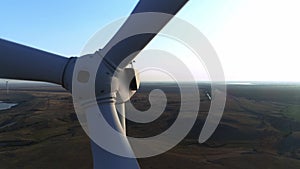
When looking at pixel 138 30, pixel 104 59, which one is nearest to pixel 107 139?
pixel 104 59

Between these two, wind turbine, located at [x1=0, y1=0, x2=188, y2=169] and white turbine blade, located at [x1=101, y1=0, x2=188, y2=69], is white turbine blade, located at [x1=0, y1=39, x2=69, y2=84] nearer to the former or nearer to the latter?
wind turbine, located at [x1=0, y1=0, x2=188, y2=169]

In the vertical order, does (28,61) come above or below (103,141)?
above

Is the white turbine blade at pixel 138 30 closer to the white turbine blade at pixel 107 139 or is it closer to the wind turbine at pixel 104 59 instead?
the wind turbine at pixel 104 59

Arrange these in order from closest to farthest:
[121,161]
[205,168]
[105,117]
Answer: [121,161], [105,117], [205,168]

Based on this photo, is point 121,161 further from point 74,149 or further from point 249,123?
point 249,123

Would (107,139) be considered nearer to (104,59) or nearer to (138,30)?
(104,59)

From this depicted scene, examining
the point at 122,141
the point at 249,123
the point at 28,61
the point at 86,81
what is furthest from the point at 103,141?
the point at 249,123

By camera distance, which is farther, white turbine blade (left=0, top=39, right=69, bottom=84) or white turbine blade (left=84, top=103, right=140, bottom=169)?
white turbine blade (left=0, top=39, right=69, bottom=84)

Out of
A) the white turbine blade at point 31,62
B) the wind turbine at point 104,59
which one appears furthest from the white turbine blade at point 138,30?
the white turbine blade at point 31,62

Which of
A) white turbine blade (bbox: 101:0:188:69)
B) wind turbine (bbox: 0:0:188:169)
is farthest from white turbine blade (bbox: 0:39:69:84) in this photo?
white turbine blade (bbox: 101:0:188:69)
